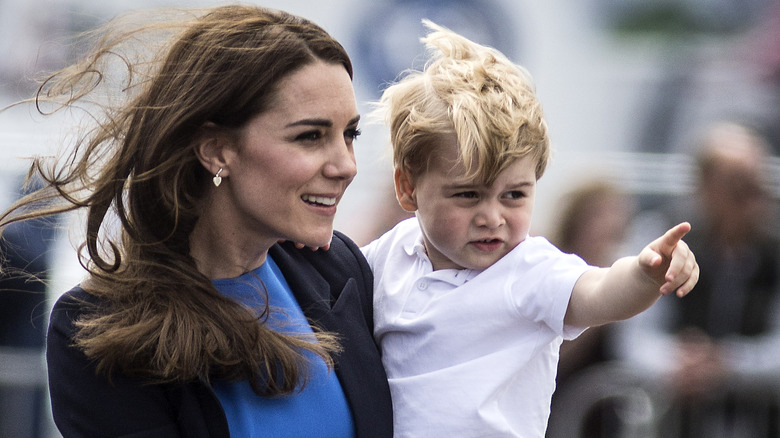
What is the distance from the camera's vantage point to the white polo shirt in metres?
2.22

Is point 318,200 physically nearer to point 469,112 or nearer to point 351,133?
point 351,133

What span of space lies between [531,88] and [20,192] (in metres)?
2.92

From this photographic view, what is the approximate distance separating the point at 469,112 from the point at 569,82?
2896mm

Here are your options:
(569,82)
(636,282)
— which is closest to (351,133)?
(636,282)

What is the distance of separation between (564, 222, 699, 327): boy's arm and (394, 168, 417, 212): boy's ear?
46 cm

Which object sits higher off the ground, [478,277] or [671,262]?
[671,262]

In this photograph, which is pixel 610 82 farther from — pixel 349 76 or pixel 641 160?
pixel 349 76

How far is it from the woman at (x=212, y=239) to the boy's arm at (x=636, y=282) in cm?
48

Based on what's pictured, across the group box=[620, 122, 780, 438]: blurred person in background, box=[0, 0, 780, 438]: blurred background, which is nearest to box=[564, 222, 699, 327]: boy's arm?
box=[620, 122, 780, 438]: blurred person in background

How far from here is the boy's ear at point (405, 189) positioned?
2.42 m

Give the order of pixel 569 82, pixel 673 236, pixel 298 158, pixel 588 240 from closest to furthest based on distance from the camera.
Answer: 1. pixel 673 236
2. pixel 298 158
3. pixel 588 240
4. pixel 569 82

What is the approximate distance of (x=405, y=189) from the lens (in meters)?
2.45

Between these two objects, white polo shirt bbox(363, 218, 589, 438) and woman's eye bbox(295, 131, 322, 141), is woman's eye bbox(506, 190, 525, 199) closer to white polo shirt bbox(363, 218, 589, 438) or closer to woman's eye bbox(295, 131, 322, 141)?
white polo shirt bbox(363, 218, 589, 438)

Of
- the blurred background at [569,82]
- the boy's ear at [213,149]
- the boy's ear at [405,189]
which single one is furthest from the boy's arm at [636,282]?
the blurred background at [569,82]
